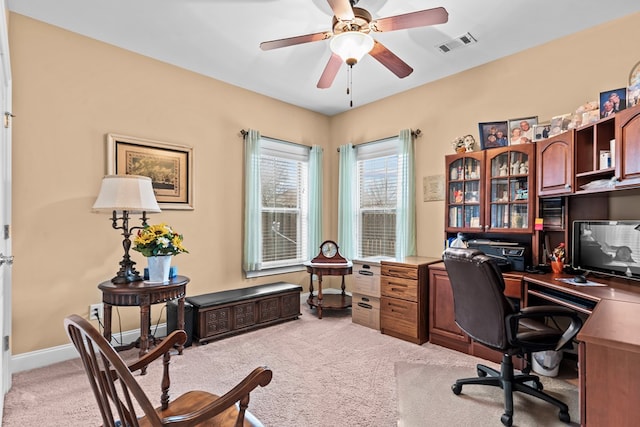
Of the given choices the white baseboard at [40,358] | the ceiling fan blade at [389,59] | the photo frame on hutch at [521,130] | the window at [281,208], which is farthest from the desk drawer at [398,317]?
the white baseboard at [40,358]

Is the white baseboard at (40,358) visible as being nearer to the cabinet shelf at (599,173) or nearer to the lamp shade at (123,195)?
the lamp shade at (123,195)

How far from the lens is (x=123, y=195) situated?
2.59m

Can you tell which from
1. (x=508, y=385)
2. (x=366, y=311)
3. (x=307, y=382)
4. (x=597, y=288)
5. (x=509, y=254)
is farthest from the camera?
(x=366, y=311)

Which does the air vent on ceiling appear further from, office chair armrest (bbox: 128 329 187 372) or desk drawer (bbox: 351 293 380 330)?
office chair armrest (bbox: 128 329 187 372)

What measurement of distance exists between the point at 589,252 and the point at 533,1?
1986 mm

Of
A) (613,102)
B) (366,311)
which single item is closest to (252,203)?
(366,311)

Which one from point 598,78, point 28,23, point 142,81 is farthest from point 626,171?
point 28,23

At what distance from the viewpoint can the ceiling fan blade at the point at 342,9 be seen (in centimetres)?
187

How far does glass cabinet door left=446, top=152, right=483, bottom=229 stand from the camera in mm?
3229

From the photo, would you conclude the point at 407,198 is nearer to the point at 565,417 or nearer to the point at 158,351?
the point at 565,417

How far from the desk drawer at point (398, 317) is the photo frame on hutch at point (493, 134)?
1.78 metres

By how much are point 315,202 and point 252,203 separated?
3.44 feet

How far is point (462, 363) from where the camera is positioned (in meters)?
2.79

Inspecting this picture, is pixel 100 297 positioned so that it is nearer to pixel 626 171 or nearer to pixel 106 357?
pixel 106 357
